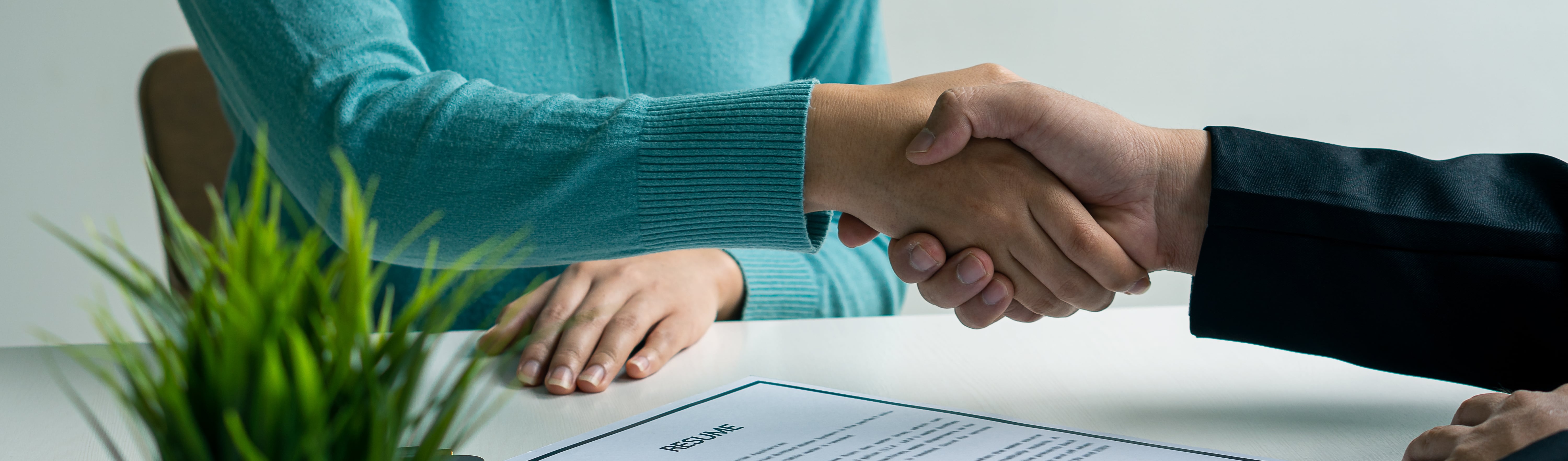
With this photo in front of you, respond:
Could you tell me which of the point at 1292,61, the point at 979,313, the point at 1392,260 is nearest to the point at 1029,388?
the point at 979,313

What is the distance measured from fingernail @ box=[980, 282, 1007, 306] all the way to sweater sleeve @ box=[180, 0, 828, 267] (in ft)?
0.45

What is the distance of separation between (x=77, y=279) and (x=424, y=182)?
5.52ft

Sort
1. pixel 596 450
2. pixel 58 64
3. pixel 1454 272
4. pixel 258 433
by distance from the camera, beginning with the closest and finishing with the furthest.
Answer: pixel 258 433 < pixel 596 450 < pixel 1454 272 < pixel 58 64

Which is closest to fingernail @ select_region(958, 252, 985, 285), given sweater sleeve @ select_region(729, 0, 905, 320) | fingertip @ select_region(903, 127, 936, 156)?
fingertip @ select_region(903, 127, 936, 156)

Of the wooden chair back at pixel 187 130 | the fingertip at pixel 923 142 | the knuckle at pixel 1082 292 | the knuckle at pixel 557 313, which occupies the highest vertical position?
the fingertip at pixel 923 142

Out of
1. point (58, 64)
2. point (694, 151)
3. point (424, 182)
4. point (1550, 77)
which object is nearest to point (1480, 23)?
point (1550, 77)

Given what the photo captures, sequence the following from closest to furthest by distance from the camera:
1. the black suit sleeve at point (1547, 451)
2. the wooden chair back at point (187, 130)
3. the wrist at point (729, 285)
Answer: the black suit sleeve at point (1547, 451) < the wrist at point (729, 285) < the wooden chair back at point (187, 130)

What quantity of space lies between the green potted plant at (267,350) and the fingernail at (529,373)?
34 centimetres

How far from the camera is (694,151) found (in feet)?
2.06

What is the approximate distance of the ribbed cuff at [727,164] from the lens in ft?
2.06

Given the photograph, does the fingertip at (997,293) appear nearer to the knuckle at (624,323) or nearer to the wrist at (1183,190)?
the wrist at (1183,190)

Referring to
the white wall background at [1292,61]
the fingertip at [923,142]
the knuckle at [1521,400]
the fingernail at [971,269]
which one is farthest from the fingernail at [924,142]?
the white wall background at [1292,61]

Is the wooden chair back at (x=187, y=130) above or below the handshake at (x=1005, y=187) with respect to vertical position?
below

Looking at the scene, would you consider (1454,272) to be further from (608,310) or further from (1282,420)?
(608,310)
